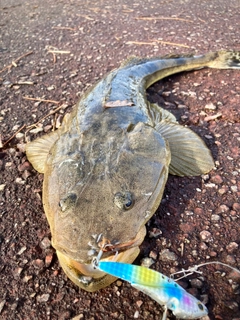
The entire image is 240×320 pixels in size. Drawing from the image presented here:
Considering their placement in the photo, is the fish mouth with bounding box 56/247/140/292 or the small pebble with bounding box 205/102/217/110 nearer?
the fish mouth with bounding box 56/247/140/292

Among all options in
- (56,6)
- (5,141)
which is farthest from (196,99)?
(56,6)

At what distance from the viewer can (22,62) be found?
5.19 metres

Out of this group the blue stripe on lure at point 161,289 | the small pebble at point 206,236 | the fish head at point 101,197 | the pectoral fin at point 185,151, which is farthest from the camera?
the pectoral fin at point 185,151

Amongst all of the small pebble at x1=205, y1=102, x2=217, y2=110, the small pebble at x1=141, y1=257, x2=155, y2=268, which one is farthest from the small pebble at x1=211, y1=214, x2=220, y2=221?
the small pebble at x1=205, y1=102, x2=217, y2=110

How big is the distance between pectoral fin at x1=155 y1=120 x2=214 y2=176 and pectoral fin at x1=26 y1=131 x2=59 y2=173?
3.18 ft

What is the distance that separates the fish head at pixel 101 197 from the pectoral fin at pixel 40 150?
0.39 m

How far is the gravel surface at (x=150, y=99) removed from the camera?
85.4 inches

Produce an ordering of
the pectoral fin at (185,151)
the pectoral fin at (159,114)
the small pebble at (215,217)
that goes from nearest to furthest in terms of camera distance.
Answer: the small pebble at (215,217)
the pectoral fin at (185,151)
the pectoral fin at (159,114)

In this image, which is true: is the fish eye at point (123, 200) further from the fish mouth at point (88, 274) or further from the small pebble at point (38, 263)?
the small pebble at point (38, 263)

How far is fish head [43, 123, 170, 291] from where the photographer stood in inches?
79.5

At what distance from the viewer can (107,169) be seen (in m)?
2.37

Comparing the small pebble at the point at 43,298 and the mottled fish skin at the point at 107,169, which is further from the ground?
the mottled fish skin at the point at 107,169

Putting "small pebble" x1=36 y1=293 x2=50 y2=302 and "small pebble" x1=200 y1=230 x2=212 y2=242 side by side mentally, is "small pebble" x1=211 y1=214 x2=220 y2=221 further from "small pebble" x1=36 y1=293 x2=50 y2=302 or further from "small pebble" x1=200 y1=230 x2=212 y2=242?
"small pebble" x1=36 y1=293 x2=50 y2=302

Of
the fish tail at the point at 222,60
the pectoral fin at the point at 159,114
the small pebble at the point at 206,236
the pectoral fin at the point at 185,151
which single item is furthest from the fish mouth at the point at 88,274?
the fish tail at the point at 222,60
